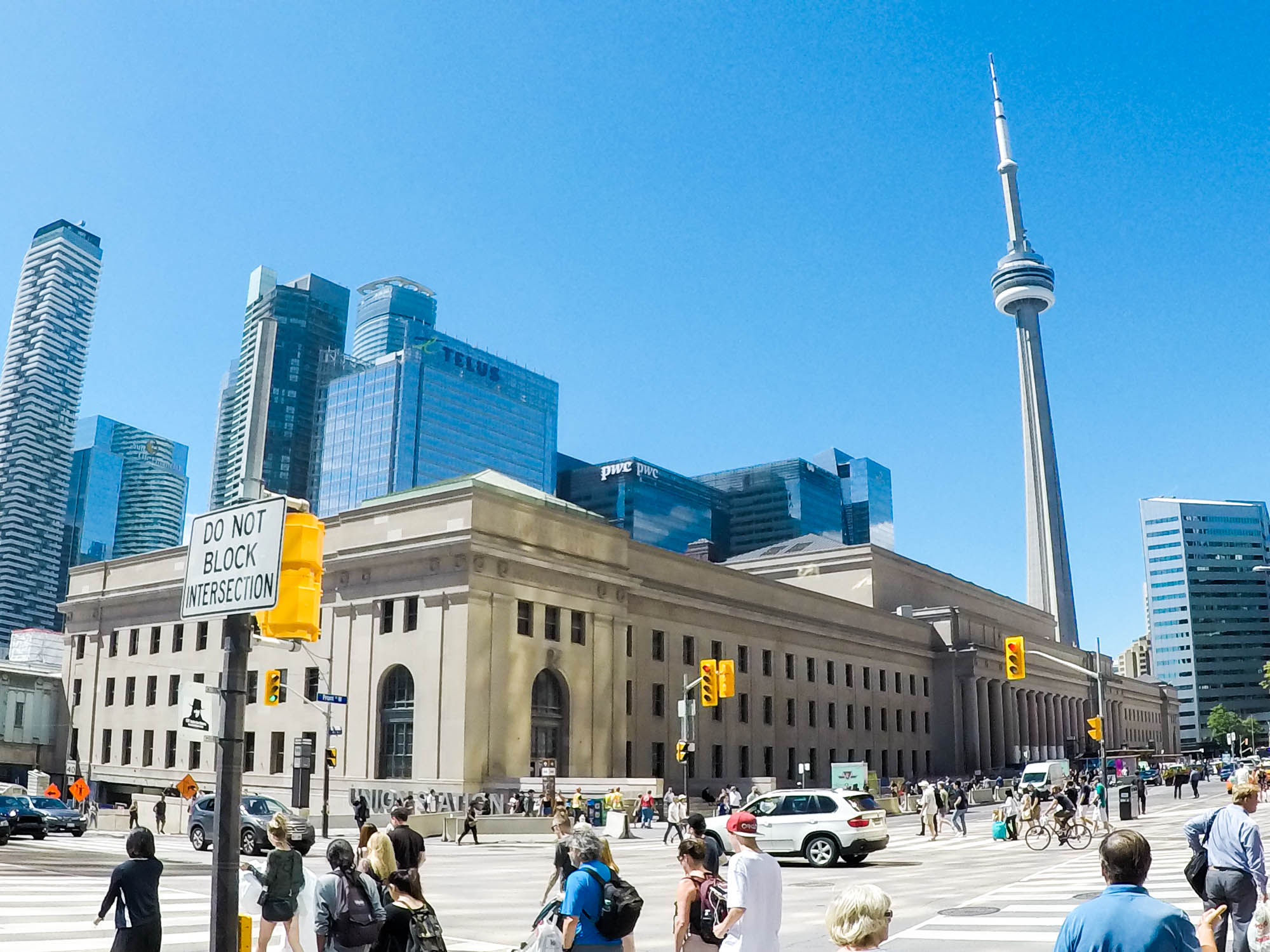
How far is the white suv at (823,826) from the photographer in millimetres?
27109

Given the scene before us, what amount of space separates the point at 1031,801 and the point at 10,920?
29662mm

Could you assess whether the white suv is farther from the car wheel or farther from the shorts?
the shorts

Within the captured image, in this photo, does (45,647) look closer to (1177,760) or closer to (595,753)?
(595,753)

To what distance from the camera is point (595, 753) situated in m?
59.3

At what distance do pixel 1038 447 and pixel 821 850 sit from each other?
487 feet

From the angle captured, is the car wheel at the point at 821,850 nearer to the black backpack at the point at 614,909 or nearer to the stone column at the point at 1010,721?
the black backpack at the point at 614,909

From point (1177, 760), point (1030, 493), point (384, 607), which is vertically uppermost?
point (1030, 493)

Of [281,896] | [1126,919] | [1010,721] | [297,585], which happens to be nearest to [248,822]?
[281,896]

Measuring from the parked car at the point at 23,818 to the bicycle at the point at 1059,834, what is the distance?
29854mm

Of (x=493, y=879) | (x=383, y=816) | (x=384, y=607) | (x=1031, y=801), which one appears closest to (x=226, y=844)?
(x=493, y=879)

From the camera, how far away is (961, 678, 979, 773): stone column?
9731 centimetres

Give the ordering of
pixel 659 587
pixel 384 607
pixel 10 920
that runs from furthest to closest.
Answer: pixel 659 587, pixel 384 607, pixel 10 920

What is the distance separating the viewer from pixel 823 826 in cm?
2728

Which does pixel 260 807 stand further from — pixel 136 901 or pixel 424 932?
pixel 424 932
